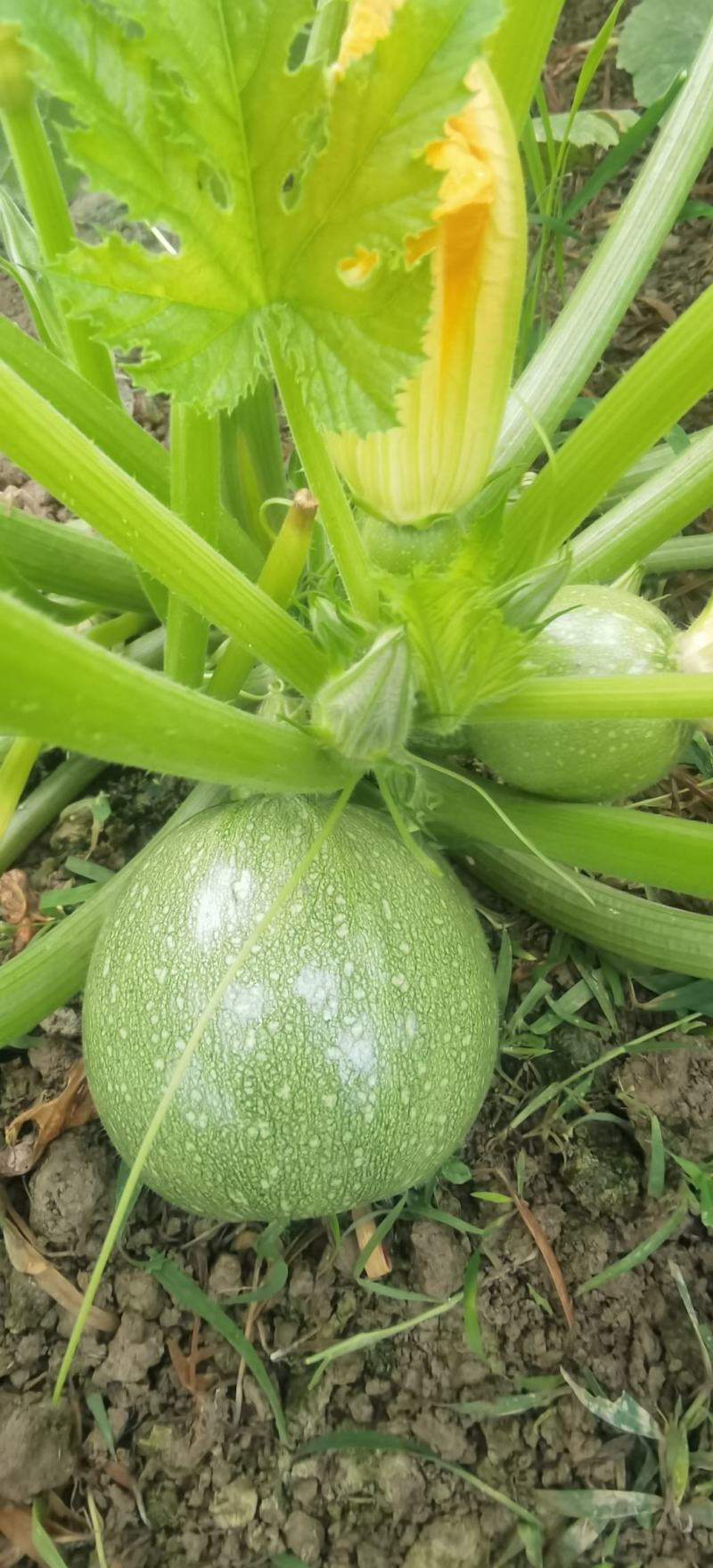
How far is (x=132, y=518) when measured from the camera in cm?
90

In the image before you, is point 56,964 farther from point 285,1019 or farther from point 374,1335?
point 374,1335

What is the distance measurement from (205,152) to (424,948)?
0.78 m

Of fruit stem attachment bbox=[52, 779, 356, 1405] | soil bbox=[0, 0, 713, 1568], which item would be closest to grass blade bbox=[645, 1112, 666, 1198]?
soil bbox=[0, 0, 713, 1568]

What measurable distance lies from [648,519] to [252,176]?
78cm

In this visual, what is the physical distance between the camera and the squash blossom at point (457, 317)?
824 millimetres

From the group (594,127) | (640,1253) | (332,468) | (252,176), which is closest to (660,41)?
(594,127)

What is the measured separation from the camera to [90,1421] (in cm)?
135

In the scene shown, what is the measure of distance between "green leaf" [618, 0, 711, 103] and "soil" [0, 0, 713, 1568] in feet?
5.04

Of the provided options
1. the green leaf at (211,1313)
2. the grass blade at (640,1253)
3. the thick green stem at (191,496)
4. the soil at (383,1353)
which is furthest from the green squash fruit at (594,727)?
the green leaf at (211,1313)

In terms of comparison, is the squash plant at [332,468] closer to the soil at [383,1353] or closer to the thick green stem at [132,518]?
the thick green stem at [132,518]

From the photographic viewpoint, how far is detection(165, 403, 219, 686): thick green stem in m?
1.02

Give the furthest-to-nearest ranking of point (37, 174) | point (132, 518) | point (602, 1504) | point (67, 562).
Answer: point (67, 562) → point (602, 1504) → point (37, 174) → point (132, 518)

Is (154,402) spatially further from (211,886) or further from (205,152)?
(205,152)

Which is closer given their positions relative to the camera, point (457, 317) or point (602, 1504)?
point (457, 317)
